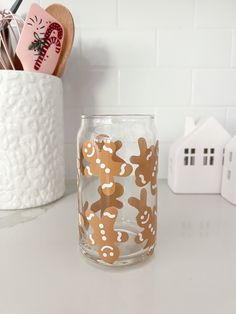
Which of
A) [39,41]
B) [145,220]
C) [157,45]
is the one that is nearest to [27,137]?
[39,41]

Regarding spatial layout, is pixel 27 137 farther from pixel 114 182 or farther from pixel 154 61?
pixel 154 61

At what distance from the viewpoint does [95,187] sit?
320 millimetres

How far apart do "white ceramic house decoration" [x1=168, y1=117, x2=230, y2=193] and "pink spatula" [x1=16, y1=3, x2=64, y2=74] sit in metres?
0.30

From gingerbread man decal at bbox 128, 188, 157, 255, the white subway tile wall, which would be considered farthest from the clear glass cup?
the white subway tile wall

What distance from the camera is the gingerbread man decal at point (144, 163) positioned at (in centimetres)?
29

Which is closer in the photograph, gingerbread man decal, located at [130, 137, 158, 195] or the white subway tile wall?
gingerbread man decal, located at [130, 137, 158, 195]

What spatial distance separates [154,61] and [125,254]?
48 centimetres

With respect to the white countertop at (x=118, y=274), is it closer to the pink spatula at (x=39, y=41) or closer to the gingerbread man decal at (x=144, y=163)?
the gingerbread man decal at (x=144, y=163)

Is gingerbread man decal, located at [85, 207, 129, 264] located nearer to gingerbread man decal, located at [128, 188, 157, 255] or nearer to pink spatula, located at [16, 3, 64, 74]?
gingerbread man decal, located at [128, 188, 157, 255]

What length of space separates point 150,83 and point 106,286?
1.61ft

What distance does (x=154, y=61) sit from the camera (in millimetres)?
630

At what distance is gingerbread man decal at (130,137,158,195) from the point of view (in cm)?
29

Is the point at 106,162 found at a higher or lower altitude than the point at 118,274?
higher

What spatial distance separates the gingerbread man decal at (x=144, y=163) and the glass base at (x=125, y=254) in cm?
8
